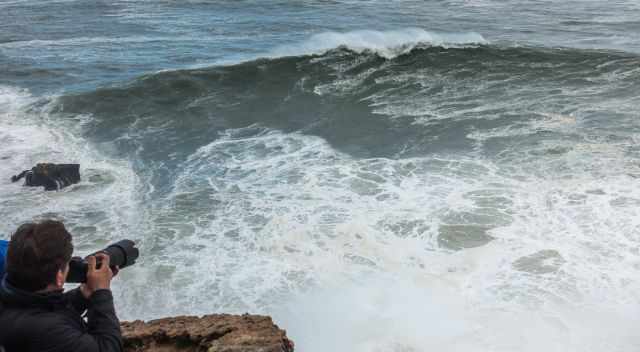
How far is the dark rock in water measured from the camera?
8734mm

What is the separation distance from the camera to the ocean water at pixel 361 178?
5.79 metres

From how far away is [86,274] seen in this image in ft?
7.29

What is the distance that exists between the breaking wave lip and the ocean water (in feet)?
0.31

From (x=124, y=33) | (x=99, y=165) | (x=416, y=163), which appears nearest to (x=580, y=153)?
(x=416, y=163)

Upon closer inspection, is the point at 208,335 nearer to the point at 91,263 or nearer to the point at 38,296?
the point at 91,263

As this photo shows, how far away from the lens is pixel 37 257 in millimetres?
1934

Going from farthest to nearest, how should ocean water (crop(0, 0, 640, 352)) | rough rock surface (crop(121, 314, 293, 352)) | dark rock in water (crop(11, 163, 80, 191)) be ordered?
dark rock in water (crop(11, 163, 80, 191)) < ocean water (crop(0, 0, 640, 352)) < rough rock surface (crop(121, 314, 293, 352))

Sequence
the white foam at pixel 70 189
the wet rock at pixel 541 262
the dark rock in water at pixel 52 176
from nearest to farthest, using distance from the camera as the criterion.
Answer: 1. the wet rock at pixel 541 262
2. the white foam at pixel 70 189
3. the dark rock in water at pixel 52 176

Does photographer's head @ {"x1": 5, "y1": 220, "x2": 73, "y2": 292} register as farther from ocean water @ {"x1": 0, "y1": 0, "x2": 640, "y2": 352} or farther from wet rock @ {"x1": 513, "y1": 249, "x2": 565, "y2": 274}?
wet rock @ {"x1": 513, "y1": 249, "x2": 565, "y2": 274}

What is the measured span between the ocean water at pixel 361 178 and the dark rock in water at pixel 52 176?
0.15 metres

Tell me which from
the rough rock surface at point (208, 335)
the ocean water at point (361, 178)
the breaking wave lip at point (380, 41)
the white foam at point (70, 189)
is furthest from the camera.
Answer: the breaking wave lip at point (380, 41)

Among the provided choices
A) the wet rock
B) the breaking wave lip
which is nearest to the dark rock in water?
the wet rock

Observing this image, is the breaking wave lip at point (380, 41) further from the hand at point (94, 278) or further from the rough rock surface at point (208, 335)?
the hand at point (94, 278)

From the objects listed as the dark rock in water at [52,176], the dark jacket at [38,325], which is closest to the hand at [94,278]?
the dark jacket at [38,325]
